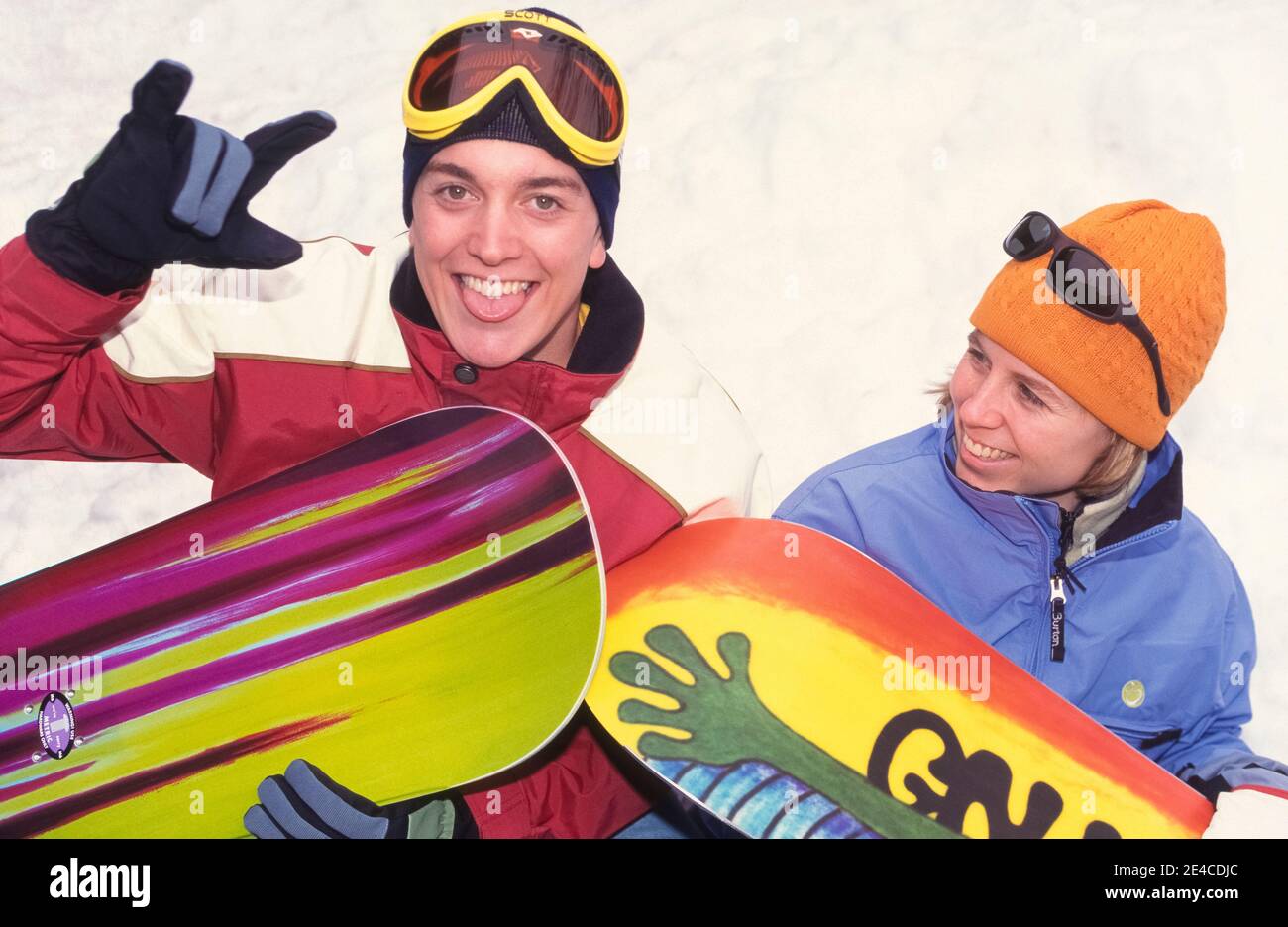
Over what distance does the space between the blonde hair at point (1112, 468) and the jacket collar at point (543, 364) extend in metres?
0.90

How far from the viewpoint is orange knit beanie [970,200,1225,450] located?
2.52 meters

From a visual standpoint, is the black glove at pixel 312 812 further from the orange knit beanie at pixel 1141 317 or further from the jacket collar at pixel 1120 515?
the orange knit beanie at pixel 1141 317

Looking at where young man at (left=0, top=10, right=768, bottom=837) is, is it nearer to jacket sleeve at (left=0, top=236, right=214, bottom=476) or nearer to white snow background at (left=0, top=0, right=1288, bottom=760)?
→ jacket sleeve at (left=0, top=236, right=214, bottom=476)

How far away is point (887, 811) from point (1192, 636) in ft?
2.40

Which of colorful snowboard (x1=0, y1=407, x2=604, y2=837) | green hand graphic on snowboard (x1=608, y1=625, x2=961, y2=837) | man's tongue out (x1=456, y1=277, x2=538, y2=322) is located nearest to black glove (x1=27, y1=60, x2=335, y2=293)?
man's tongue out (x1=456, y1=277, x2=538, y2=322)

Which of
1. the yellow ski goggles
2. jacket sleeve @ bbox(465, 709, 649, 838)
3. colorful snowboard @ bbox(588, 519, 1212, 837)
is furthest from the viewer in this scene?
jacket sleeve @ bbox(465, 709, 649, 838)

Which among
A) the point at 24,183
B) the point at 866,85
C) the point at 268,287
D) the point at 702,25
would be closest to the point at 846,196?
the point at 866,85

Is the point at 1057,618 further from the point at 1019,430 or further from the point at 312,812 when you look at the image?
the point at 312,812

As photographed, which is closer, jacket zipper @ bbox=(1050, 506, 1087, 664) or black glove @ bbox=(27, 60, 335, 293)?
black glove @ bbox=(27, 60, 335, 293)

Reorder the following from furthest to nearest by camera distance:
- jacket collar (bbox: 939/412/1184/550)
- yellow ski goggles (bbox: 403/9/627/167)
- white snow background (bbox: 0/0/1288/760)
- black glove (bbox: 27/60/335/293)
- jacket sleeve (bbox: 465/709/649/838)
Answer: white snow background (bbox: 0/0/1288/760) < jacket collar (bbox: 939/412/1184/550) < jacket sleeve (bbox: 465/709/649/838) < yellow ski goggles (bbox: 403/9/627/167) < black glove (bbox: 27/60/335/293)

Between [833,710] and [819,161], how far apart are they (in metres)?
2.19

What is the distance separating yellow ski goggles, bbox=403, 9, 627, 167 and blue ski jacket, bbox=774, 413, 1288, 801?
2.85 ft

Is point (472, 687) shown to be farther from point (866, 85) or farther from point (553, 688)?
point (866, 85)

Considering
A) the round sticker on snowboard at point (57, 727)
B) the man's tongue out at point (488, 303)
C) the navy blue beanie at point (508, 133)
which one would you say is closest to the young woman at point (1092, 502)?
the man's tongue out at point (488, 303)
